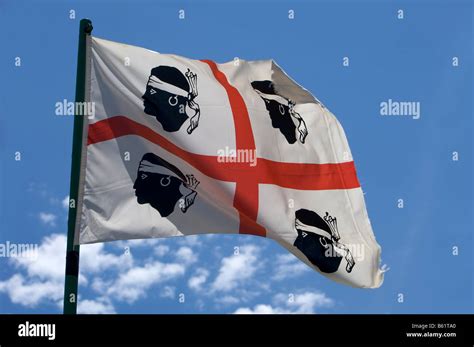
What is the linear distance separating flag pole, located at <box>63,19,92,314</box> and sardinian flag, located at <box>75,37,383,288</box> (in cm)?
10

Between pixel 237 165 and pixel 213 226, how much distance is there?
1047 mm

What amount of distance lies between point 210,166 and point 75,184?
2.07 m

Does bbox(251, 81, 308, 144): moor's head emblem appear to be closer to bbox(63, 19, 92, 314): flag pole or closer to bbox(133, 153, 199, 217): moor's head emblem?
bbox(133, 153, 199, 217): moor's head emblem

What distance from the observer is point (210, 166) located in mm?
12961

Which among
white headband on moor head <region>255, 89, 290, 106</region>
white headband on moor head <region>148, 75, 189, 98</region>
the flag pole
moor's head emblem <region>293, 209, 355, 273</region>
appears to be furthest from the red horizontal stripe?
white headband on moor head <region>255, 89, 290, 106</region>

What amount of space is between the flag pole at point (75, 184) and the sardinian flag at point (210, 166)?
0.10 m

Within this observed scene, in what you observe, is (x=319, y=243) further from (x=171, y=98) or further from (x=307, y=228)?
(x=171, y=98)

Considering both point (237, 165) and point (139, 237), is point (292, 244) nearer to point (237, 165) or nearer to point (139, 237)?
point (237, 165)

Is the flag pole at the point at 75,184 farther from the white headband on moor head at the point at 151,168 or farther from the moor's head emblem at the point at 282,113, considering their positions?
the moor's head emblem at the point at 282,113

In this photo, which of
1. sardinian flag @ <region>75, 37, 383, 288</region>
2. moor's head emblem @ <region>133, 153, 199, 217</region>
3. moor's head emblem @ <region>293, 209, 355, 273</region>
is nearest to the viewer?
sardinian flag @ <region>75, 37, 383, 288</region>

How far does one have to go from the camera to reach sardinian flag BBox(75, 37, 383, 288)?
12.2m

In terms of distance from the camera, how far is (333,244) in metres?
14.1

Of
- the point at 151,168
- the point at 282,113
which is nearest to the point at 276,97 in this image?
the point at 282,113
